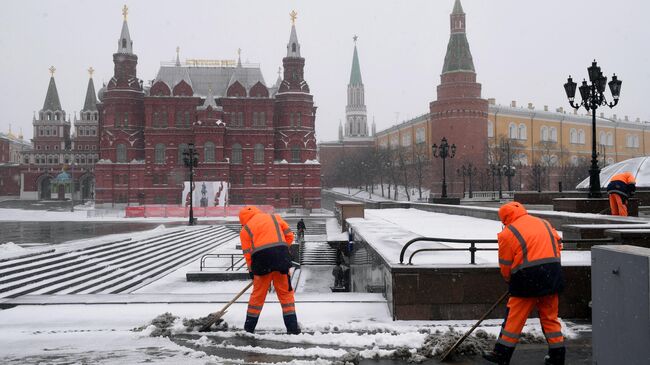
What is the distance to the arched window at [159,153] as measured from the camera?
56.6 m

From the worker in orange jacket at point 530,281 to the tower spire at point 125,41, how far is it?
60468mm

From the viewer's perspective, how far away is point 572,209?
47.8ft

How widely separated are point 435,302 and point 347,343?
1.54 m

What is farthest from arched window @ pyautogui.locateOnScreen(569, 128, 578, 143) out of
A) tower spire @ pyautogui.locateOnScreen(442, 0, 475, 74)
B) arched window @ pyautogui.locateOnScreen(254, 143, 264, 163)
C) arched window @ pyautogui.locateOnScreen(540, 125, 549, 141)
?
arched window @ pyautogui.locateOnScreen(254, 143, 264, 163)

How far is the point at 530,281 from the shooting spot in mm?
5004

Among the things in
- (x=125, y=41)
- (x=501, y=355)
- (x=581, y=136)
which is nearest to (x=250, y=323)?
(x=501, y=355)

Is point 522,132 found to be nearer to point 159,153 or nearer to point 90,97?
point 159,153

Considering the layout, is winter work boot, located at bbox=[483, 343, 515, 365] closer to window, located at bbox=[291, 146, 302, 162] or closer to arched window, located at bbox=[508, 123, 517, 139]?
window, located at bbox=[291, 146, 302, 162]

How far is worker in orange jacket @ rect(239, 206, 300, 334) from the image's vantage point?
6.29 m

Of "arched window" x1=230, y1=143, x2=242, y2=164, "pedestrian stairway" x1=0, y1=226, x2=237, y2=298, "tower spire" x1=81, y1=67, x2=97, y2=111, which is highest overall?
"tower spire" x1=81, y1=67, x2=97, y2=111

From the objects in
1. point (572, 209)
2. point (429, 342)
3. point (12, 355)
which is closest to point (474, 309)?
point (429, 342)

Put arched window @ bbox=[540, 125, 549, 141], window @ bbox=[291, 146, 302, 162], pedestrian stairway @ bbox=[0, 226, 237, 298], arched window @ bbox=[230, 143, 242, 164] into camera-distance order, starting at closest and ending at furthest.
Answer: pedestrian stairway @ bbox=[0, 226, 237, 298]
arched window @ bbox=[230, 143, 242, 164]
window @ bbox=[291, 146, 302, 162]
arched window @ bbox=[540, 125, 549, 141]

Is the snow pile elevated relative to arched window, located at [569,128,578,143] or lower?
lower

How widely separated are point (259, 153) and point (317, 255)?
3649 centimetres
